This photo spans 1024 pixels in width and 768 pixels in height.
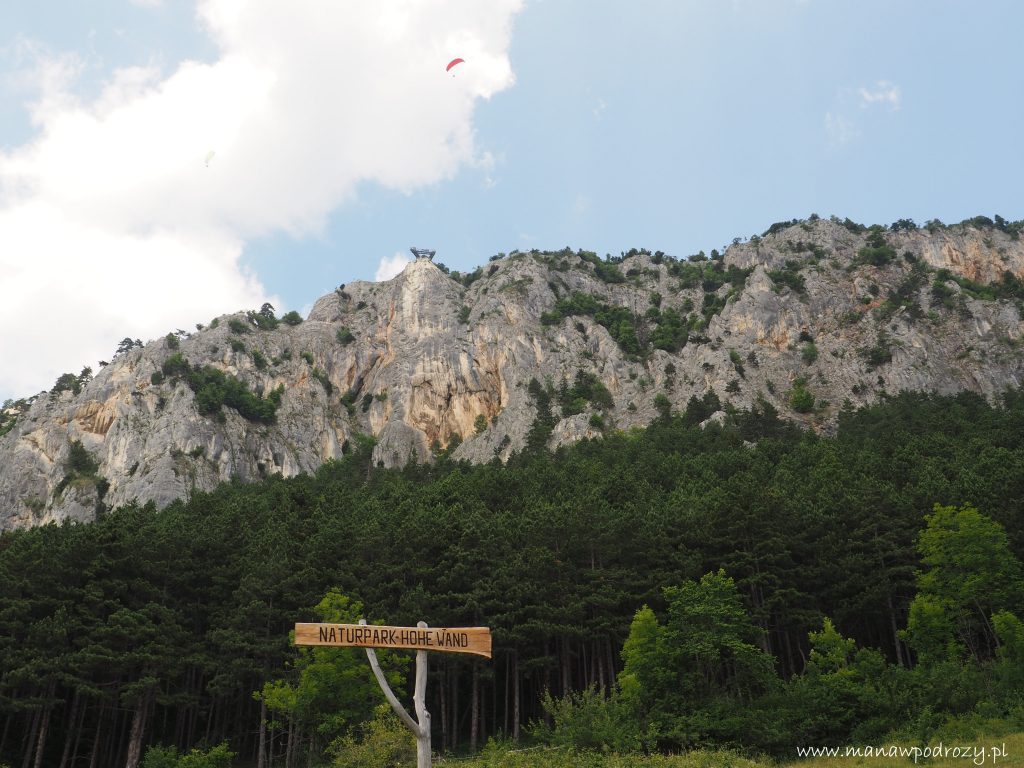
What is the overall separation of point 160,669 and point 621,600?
24.3 meters

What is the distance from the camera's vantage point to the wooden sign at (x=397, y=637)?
14797mm

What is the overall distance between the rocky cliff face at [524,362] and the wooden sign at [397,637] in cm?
9474

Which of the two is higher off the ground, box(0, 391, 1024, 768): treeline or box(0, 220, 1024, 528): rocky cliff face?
box(0, 220, 1024, 528): rocky cliff face

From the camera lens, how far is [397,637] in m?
15.3

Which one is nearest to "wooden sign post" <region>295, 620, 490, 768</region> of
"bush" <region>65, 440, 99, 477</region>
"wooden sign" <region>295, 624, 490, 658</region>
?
"wooden sign" <region>295, 624, 490, 658</region>

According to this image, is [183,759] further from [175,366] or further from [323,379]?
[323,379]

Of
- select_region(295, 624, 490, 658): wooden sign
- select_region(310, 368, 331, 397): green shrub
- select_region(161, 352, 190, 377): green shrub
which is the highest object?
select_region(310, 368, 331, 397): green shrub

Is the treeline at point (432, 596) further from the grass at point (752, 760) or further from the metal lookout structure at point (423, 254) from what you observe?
the metal lookout structure at point (423, 254)

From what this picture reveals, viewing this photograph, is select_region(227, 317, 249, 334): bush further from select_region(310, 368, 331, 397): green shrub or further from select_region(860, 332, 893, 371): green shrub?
select_region(860, 332, 893, 371): green shrub

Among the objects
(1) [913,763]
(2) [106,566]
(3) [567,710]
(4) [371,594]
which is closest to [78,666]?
(2) [106,566]

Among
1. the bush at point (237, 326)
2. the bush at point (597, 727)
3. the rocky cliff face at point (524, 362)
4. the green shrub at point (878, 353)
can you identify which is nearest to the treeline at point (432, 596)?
the bush at point (597, 727)

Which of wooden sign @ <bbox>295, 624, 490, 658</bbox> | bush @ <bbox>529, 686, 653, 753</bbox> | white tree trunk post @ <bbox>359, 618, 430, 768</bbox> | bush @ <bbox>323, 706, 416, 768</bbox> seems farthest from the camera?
bush @ <bbox>323, 706, 416, 768</bbox>

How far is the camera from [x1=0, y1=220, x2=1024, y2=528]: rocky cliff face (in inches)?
4444

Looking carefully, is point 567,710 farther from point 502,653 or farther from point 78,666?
point 78,666
